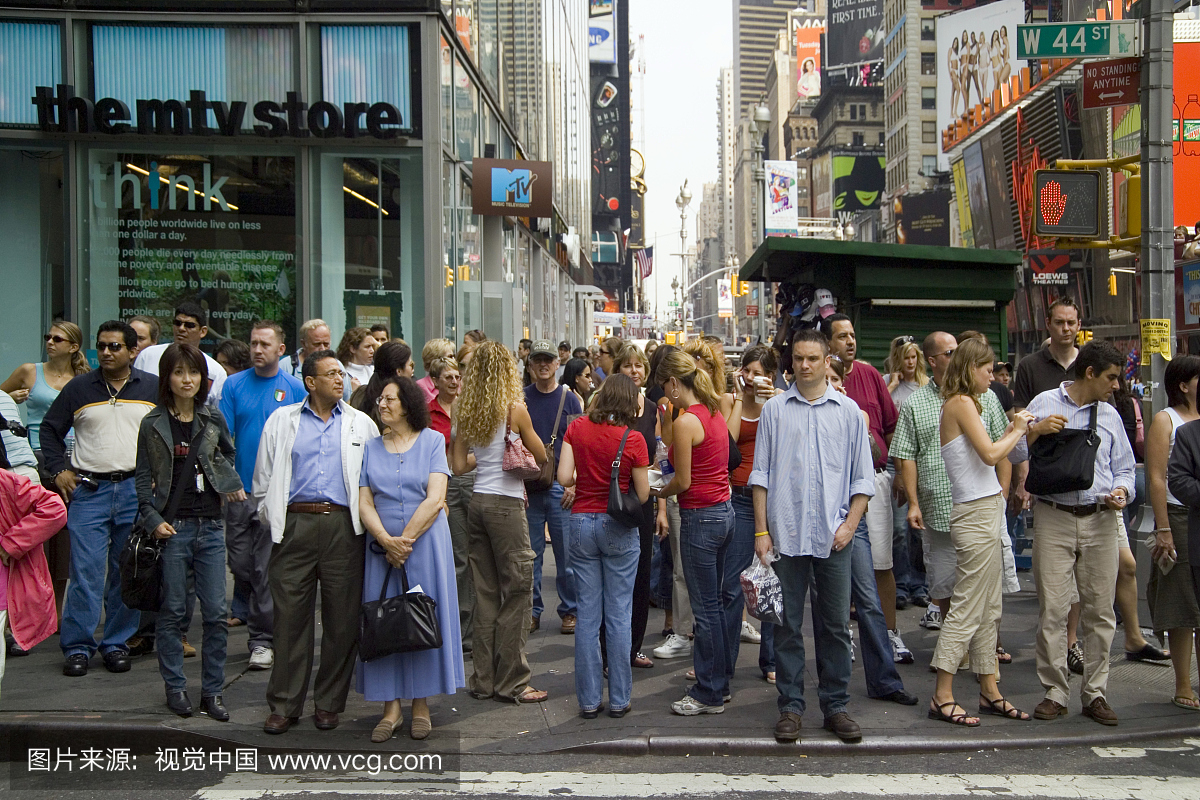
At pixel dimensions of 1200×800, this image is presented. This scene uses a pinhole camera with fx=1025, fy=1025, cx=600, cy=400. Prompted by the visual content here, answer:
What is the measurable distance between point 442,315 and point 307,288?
5.94ft

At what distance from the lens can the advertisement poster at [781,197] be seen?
75.9 metres

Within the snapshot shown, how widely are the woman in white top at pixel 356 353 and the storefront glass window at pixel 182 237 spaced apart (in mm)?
5367

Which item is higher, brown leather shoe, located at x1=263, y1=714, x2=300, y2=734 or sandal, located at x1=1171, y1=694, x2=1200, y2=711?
brown leather shoe, located at x1=263, y1=714, x2=300, y2=734

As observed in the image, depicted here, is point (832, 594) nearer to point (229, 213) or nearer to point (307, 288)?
point (307, 288)

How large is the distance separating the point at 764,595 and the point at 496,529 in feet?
5.86

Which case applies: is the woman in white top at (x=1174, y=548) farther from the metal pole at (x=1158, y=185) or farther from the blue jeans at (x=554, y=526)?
the blue jeans at (x=554, y=526)

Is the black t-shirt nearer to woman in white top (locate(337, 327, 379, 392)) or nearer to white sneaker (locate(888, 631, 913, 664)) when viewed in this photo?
woman in white top (locate(337, 327, 379, 392))

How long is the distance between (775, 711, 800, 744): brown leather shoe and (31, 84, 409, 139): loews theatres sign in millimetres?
10178

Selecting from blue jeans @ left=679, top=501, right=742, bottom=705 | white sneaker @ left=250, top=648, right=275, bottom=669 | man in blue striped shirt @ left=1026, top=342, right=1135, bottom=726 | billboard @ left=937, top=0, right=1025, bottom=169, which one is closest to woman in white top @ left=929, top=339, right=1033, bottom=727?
man in blue striped shirt @ left=1026, top=342, right=1135, bottom=726

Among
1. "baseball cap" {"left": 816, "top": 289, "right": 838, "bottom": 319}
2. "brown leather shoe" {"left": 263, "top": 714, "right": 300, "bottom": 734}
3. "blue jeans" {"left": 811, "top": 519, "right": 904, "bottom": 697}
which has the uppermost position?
"baseball cap" {"left": 816, "top": 289, "right": 838, "bottom": 319}

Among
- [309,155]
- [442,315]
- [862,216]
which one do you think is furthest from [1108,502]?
[862,216]

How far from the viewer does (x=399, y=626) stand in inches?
216

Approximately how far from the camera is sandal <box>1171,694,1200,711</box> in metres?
6.23

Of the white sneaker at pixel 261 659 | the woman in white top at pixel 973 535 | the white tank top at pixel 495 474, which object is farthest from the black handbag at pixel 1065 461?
the white sneaker at pixel 261 659
